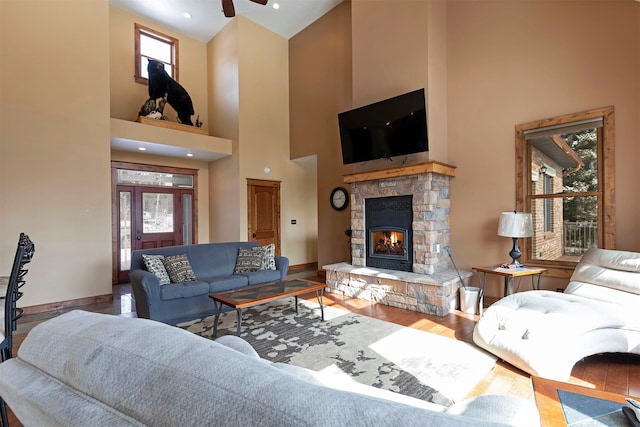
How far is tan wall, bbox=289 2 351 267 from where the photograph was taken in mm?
6125

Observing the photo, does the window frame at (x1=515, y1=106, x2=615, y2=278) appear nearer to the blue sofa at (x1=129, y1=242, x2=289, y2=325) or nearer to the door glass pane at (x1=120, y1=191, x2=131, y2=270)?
the blue sofa at (x1=129, y1=242, x2=289, y2=325)

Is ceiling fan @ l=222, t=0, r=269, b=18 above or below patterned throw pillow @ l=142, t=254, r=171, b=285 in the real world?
above

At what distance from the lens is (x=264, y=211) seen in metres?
6.94

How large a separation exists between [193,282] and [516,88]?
4904 millimetres

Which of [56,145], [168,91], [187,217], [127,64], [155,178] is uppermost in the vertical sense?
[127,64]

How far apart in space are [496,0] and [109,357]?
18.3ft

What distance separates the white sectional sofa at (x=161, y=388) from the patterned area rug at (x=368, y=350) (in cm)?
174

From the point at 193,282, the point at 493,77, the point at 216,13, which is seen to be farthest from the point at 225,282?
the point at 216,13

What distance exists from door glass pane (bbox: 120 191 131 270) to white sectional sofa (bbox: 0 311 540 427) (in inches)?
253

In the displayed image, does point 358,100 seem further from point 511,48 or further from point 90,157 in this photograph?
point 90,157

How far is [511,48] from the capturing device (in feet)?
13.4

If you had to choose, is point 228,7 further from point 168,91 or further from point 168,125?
point 168,91

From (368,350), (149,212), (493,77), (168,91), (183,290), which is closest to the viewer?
(368,350)

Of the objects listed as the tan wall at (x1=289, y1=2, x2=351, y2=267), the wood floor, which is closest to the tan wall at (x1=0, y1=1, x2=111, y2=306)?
the wood floor
